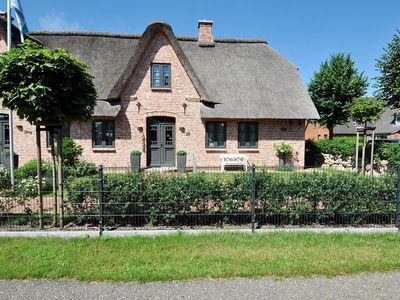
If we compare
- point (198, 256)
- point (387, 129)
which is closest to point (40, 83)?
point (198, 256)

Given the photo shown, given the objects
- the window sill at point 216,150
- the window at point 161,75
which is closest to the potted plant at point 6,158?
the window at point 161,75

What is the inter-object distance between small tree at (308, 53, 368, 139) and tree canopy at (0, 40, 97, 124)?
891 inches

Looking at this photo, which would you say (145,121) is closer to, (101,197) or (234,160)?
(234,160)

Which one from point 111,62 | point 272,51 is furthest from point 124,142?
point 272,51

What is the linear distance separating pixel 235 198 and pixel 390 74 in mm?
18482

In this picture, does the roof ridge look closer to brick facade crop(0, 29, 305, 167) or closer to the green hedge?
brick facade crop(0, 29, 305, 167)

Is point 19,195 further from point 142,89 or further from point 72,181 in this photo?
point 142,89

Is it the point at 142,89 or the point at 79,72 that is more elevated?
the point at 142,89

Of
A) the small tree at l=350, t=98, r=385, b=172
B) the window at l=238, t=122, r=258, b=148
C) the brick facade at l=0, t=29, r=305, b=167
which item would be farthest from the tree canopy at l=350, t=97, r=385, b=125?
the window at l=238, t=122, r=258, b=148

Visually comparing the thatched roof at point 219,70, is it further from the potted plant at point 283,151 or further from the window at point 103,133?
the potted plant at point 283,151

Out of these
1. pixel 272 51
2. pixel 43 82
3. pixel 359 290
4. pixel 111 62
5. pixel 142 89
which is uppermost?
pixel 272 51

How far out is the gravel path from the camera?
3493 millimetres

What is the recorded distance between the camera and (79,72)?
5.83m

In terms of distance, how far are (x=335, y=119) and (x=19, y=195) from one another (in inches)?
975
